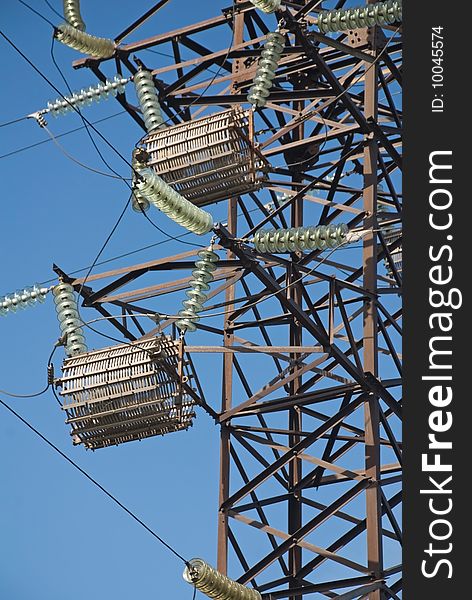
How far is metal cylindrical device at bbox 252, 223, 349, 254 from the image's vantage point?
64.6 feet

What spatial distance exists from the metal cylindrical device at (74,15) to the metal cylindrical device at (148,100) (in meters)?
1.59

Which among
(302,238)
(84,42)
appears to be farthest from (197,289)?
(84,42)

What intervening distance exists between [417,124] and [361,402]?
505 cm

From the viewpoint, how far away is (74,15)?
2411cm

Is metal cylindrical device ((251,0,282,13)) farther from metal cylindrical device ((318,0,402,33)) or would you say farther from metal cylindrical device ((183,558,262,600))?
metal cylindrical device ((183,558,262,600))

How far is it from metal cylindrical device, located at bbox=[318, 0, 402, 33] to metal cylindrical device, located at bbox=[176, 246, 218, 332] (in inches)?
136

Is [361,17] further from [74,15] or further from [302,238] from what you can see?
[74,15]

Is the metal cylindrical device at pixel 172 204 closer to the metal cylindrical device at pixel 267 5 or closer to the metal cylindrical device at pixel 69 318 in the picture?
the metal cylindrical device at pixel 69 318

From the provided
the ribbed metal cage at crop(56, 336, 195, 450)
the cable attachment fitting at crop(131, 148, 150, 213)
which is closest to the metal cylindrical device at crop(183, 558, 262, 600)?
the ribbed metal cage at crop(56, 336, 195, 450)

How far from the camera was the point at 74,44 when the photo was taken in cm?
2375

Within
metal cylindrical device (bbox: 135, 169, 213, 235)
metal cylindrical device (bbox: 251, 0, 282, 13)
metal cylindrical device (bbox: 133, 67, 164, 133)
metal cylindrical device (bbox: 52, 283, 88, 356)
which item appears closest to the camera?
metal cylindrical device (bbox: 135, 169, 213, 235)

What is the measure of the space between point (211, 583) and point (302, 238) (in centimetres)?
399

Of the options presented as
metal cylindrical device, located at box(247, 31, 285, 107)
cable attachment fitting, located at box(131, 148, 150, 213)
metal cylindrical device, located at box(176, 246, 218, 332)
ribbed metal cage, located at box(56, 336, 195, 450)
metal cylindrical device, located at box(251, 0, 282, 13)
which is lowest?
ribbed metal cage, located at box(56, 336, 195, 450)

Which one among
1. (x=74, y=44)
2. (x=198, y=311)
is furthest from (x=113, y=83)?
(x=198, y=311)
